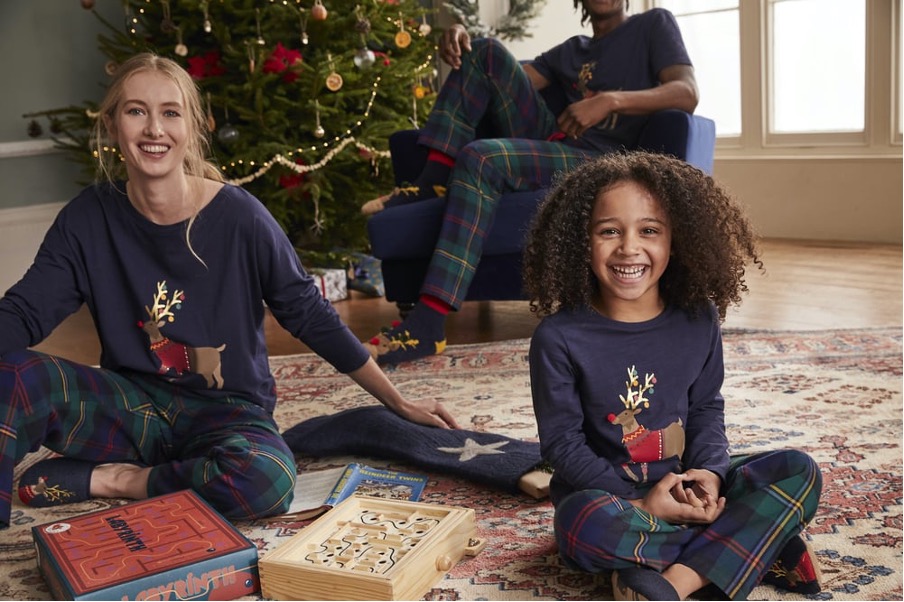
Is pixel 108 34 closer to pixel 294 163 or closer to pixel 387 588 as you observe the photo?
pixel 294 163

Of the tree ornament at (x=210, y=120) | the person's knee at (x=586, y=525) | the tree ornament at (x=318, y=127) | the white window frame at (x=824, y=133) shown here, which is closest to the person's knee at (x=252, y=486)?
the person's knee at (x=586, y=525)

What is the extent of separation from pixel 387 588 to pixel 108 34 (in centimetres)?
426

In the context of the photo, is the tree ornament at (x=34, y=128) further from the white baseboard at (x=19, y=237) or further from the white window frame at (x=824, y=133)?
the white window frame at (x=824, y=133)

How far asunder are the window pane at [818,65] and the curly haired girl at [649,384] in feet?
11.5

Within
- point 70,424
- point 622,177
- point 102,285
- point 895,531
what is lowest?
point 895,531

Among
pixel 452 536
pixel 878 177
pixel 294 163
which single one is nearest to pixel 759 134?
pixel 878 177

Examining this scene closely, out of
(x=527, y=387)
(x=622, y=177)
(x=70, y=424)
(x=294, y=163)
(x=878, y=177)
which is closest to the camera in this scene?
(x=622, y=177)

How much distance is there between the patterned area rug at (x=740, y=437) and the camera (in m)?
1.38

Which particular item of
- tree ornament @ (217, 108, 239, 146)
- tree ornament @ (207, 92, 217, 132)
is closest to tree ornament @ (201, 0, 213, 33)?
tree ornament @ (207, 92, 217, 132)

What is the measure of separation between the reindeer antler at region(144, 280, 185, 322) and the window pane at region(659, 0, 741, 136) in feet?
12.7

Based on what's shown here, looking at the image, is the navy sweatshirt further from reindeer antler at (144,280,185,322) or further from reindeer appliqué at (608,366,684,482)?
reindeer appliqué at (608,366,684,482)

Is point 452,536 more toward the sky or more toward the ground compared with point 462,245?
more toward the ground

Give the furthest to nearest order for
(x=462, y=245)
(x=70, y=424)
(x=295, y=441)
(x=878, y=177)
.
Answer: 1. (x=878, y=177)
2. (x=462, y=245)
3. (x=295, y=441)
4. (x=70, y=424)

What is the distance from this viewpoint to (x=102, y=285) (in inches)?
69.6
